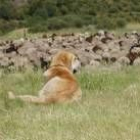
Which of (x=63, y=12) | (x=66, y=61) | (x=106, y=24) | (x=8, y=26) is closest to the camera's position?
(x=66, y=61)

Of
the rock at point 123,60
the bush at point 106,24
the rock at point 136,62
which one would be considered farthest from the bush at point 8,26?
the rock at point 136,62

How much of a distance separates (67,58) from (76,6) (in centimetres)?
3658

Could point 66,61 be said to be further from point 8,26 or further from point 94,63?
point 8,26

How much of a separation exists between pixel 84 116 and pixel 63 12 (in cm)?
3910

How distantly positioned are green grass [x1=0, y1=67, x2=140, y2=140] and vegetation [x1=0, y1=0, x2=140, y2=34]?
101 feet

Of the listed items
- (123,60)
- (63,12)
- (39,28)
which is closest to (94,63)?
(123,60)

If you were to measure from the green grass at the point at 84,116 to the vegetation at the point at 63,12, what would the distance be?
30683 millimetres

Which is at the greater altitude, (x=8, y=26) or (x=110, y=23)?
(x=110, y=23)

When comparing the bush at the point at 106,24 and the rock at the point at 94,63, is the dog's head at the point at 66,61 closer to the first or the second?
the rock at the point at 94,63

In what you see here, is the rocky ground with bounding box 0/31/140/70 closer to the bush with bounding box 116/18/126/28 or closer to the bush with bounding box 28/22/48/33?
the bush with bounding box 28/22/48/33

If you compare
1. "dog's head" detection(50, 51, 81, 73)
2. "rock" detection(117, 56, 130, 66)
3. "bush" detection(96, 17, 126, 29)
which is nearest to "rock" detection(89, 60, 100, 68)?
"rock" detection(117, 56, 130, 66)

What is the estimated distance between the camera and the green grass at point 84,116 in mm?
5910

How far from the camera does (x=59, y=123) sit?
6.40 metres

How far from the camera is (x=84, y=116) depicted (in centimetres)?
662
